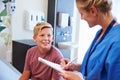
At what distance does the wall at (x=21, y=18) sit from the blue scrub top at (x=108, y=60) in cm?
123

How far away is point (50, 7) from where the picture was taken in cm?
216

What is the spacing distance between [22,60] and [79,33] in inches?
37.1

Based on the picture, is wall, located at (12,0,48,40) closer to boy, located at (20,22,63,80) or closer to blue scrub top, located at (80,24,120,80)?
boy, located at (20,22,63,80)

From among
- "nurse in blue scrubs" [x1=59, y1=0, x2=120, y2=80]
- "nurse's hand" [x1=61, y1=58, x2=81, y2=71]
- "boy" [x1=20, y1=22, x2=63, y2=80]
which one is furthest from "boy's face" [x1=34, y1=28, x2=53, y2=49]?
"nurse in blue scrubs" [x1=59, y1=0, x2=120, y2=80]

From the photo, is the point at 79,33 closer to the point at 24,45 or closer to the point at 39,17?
the point at 39,17

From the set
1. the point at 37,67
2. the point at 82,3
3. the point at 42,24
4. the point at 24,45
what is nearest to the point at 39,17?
the point at 24,45

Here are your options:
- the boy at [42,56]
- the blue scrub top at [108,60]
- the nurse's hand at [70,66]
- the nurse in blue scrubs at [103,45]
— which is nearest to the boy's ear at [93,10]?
the nurse in blue scrubs at [103,45]

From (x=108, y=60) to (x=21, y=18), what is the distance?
138cm

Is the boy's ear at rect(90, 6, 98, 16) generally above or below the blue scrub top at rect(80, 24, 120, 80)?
above

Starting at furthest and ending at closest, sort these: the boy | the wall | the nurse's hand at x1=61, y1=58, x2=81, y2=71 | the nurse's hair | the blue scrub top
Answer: the wall < the boy < the nurse's hand at x1=61, y1=58, x2=81, y2=71 < the nurse's hair < the blue scrub top

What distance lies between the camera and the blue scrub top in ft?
2.53

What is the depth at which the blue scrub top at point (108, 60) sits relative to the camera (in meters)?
0.77

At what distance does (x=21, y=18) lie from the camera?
6.57 ft

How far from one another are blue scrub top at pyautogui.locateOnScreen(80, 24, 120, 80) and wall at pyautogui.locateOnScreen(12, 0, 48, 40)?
→ 123 cm
